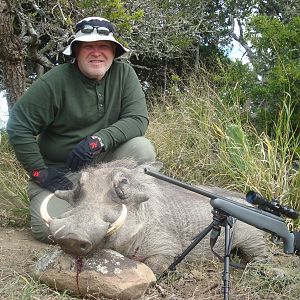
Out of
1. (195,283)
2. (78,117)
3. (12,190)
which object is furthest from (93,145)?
(12,190)

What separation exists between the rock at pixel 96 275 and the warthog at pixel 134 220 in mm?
98

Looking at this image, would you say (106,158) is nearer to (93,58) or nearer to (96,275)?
(93,58)

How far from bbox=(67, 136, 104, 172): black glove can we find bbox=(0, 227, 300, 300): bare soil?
664 mm

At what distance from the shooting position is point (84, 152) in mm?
3984

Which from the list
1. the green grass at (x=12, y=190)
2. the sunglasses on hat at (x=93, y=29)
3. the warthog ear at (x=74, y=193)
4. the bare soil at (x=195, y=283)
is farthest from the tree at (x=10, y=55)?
the warthog ear at (x=74, y=193)

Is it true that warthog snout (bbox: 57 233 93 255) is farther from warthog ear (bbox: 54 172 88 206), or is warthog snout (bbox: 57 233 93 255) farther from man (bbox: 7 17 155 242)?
man (bbox: 7 17 155 242)

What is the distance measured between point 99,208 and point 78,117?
4.42ft

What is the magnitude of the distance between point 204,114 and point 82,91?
105 inches

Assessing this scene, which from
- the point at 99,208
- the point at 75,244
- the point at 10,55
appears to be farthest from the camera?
the point at 10,55

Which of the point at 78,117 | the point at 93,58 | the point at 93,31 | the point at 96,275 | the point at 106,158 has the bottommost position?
the point at 96,275

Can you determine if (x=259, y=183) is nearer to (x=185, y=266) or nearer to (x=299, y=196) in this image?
(x=299, y=196)

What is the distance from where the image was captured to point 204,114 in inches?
266

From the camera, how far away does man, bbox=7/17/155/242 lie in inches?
166

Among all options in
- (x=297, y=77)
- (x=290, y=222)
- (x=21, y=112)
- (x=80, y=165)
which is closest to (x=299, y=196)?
(x=290, y=222)
